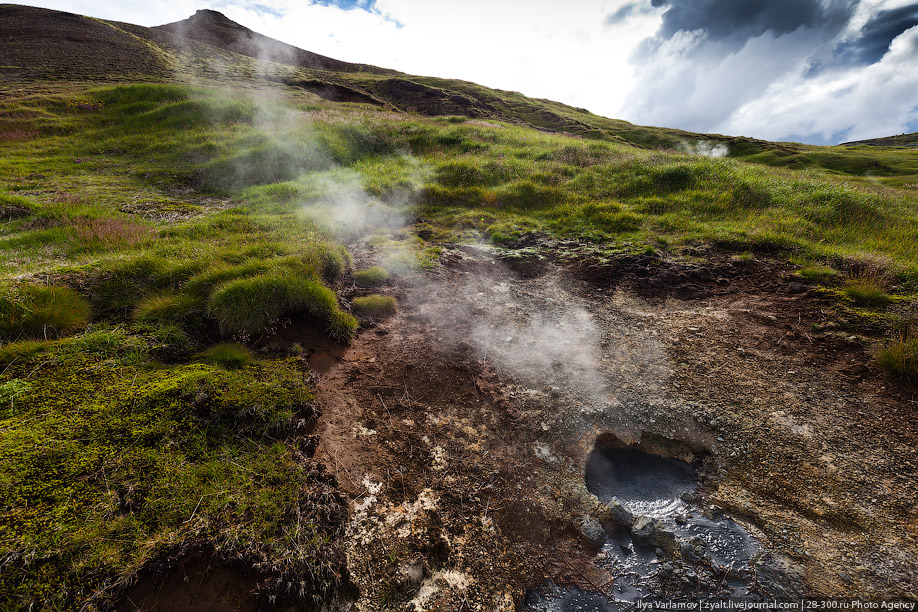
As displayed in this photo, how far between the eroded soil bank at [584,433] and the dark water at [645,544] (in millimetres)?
76

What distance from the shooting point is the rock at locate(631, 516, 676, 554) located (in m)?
2.87

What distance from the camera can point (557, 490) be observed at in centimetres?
320

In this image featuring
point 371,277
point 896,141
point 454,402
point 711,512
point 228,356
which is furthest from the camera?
point 896,141

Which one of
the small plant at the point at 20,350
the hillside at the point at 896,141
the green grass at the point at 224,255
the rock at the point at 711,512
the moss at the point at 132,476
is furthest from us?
the hillside at the point at 896,141

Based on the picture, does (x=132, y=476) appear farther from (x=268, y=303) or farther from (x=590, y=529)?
(x=590, y=529)

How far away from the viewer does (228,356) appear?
12.6ft

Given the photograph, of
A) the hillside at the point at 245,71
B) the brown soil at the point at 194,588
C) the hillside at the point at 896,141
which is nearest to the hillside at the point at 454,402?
the brown soil at the point at 194,588

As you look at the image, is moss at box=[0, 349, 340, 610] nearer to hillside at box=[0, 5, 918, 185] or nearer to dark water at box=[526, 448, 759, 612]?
dark water at box=[526, 448, 759, 612]

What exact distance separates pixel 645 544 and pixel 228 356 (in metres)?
4.57

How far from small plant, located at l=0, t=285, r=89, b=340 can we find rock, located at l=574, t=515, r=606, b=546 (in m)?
5.69

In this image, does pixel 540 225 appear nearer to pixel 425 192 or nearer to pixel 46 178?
pixel 425 192

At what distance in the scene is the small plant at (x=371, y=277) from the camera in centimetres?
648

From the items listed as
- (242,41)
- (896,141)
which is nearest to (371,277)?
(242,41)

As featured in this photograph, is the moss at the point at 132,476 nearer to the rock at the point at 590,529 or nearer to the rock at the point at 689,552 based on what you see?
the rock at the point at 590,529
